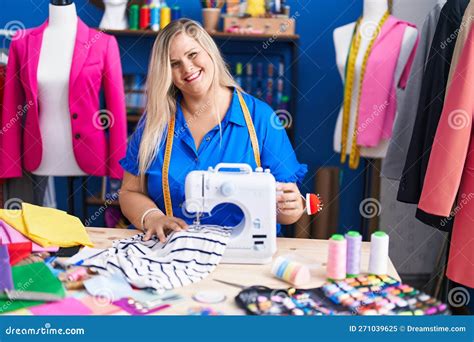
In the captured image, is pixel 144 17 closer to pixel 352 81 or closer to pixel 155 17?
pixel 155 17

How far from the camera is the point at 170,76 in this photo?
6.41 ft

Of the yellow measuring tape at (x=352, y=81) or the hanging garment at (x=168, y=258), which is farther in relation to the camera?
the yellow measuring tape at (x=352, y=81)

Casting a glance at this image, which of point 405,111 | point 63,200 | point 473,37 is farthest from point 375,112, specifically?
point 63,200

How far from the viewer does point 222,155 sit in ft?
6.67

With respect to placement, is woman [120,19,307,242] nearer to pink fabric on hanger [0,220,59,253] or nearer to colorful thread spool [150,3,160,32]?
pink fabric on hanger [0,220,59,253]

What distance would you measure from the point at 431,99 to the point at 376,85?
2.58 feet

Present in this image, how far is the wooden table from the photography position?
55.5 inches

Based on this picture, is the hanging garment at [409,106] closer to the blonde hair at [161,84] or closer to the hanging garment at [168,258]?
the blonde hair at [161,84]

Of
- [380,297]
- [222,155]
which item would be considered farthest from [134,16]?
[380,297]

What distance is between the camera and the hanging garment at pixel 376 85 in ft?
10.2

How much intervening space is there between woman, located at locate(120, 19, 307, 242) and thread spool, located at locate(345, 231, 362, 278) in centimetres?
38

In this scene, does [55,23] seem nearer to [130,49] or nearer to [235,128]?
[130,49]

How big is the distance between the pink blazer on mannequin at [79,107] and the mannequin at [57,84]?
28 mm

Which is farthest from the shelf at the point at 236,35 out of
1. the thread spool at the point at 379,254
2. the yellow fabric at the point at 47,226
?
the thread spool at the point at 379,254
